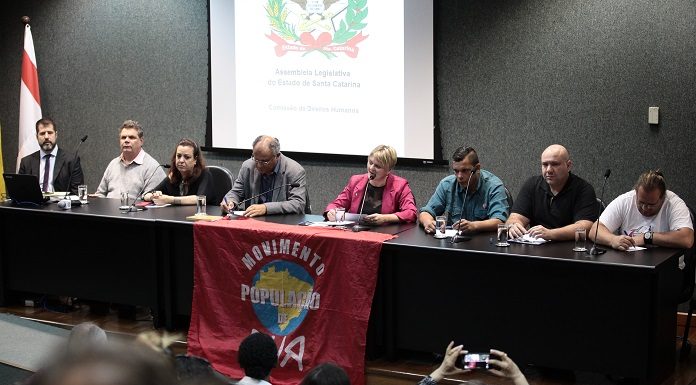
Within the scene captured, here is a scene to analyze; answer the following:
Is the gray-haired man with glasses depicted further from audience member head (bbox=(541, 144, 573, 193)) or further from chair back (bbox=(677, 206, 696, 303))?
chair back (bbox=(677, 206, 696, 303))

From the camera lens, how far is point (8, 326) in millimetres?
4664

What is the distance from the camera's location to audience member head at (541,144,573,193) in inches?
174

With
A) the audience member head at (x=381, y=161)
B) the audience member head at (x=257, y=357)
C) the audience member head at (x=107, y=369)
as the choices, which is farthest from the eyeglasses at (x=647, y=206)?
the audience member head at (x=107, y=369)

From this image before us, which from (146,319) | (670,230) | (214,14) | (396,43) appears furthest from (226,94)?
(670,230)

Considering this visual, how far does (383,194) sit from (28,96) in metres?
3.80

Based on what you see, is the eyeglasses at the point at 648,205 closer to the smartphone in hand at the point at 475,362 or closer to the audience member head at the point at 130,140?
the smartphone in hand at the point at 475,362

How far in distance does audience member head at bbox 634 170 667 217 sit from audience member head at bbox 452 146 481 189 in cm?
85

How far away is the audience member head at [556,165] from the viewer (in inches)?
174

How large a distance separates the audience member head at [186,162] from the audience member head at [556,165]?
216 cm

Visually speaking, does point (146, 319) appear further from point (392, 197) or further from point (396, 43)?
point (396, 43)

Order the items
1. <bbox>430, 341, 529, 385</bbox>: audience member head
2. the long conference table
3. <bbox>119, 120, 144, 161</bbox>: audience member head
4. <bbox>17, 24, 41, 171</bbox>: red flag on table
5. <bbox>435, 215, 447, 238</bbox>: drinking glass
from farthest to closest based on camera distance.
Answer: <bbox>17, 24, 41, 171</bbox>: red flag on table, <bbox>119, 120, 144, 161</bbox>: audience member head, <bbox>435, 215, 447, 238</bbox>: drinking glass, the long conference table, <bbox>430, 341, 529, 385</bbox>: audience member head

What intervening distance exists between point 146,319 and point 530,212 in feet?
7.75

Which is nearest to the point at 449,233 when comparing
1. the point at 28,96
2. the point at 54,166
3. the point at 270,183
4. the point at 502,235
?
the point at 502,235

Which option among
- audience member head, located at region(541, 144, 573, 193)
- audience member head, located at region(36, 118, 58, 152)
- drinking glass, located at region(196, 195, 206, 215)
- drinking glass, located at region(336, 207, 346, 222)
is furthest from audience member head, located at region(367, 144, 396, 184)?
audience member head, located at region(36, 118, 58, 152)
